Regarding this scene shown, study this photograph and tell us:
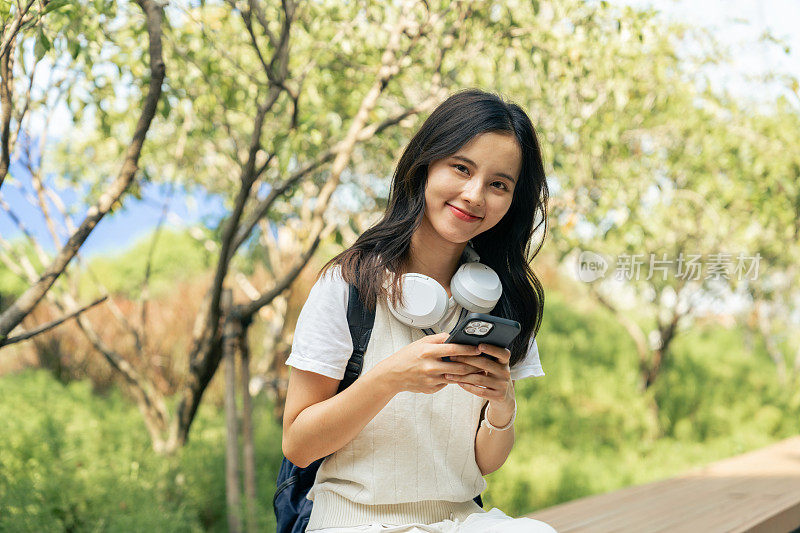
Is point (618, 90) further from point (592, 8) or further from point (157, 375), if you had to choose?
point (157, 375)

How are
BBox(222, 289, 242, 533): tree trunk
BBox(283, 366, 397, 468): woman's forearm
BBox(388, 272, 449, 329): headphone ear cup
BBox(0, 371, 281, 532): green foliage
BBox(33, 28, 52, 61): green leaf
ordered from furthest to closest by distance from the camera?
BBox(222, 289, 242, 533): tree trunk
BBox(0, 371, 281, 532): green foliage
BBox(33, 28, 52, 61): green leaf
BBox(388, 272, 449, 329): headphone ear cup
BBox(283, 366, 397, 468): woman's forearm

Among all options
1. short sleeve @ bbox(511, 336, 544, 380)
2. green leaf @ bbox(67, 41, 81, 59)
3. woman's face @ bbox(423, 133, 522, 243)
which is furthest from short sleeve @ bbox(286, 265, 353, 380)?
green leaf @ bbox(67, 41, 81, 59)

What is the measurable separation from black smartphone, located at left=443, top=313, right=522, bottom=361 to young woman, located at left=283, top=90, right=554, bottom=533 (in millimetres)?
93

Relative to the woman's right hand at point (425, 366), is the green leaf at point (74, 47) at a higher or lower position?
higher

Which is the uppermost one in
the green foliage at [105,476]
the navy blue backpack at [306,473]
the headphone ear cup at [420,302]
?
the headphone ear cup at [420,302]

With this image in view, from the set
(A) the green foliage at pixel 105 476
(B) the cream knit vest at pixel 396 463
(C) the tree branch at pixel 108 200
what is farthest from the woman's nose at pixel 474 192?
(A) the green foliage at pixel 105 476

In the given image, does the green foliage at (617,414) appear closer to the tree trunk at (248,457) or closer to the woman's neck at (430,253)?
the tree trunk at (248,457)

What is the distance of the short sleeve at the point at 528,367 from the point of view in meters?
1.50

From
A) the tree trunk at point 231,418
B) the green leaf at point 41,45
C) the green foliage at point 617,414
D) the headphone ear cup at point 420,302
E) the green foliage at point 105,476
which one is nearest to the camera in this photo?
the headphone ear cup at point 420,302

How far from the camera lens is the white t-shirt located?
130cm

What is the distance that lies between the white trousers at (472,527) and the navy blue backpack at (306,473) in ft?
0.31

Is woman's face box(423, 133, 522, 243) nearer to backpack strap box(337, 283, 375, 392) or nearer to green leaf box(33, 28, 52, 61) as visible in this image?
backpack strap box(337, 283, 375, 392)

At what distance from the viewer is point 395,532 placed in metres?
1.32

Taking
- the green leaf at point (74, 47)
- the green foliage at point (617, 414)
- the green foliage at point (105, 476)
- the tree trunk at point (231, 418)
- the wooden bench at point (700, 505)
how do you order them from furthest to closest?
the green foliage at point (617, 414)
the tree trunk at point (231, 418)
the green foliage at point (105, 476)
the wooden bench at point (700, 505)
the green leaf at point (74, 47)
